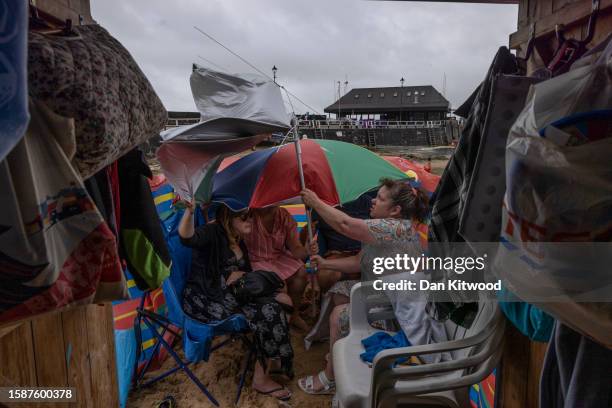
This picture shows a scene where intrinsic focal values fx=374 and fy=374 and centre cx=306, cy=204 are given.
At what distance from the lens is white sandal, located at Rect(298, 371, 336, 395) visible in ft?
9.07

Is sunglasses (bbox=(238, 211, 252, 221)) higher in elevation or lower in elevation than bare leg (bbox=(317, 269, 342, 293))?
higher

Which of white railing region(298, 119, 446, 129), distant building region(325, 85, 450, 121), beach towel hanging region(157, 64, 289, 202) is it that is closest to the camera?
beach towel hanging region(157, 64, 289, 202)

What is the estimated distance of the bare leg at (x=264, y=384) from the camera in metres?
2.75

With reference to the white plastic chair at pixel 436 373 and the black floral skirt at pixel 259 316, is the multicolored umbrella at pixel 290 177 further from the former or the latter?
the white plastic chair at pixel 436 373

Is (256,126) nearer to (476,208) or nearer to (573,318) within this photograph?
(476,208)

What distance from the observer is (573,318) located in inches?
24.9

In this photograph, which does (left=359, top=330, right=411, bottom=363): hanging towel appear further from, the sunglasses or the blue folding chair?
the sunglasses

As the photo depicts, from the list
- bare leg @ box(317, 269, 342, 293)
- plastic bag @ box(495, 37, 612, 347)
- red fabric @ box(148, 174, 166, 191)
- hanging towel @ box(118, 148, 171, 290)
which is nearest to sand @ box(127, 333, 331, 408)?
bare leg @ box(317, 269, 342, 293)

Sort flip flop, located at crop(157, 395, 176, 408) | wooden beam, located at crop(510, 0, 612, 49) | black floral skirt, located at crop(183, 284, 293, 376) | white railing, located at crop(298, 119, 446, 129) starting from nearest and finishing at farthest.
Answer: wooden beam, located at crop(510, 0, 612, 49), flip flop, located at crop(157, 395, 176, 408), black floral skirt, located at crop(183, 284, 293, 376), white railing, located at crop(298, 119, 446, 129)

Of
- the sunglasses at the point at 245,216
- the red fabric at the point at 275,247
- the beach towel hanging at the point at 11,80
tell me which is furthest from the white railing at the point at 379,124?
the beach towel hanging at the point at 11,80

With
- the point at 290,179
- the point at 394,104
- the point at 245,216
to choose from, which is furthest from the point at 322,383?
the point at 394,104

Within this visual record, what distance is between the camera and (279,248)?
3252 millimetres

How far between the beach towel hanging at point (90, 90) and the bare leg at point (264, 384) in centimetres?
242

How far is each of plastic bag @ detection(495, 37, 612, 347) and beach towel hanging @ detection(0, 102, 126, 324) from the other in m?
0.78
